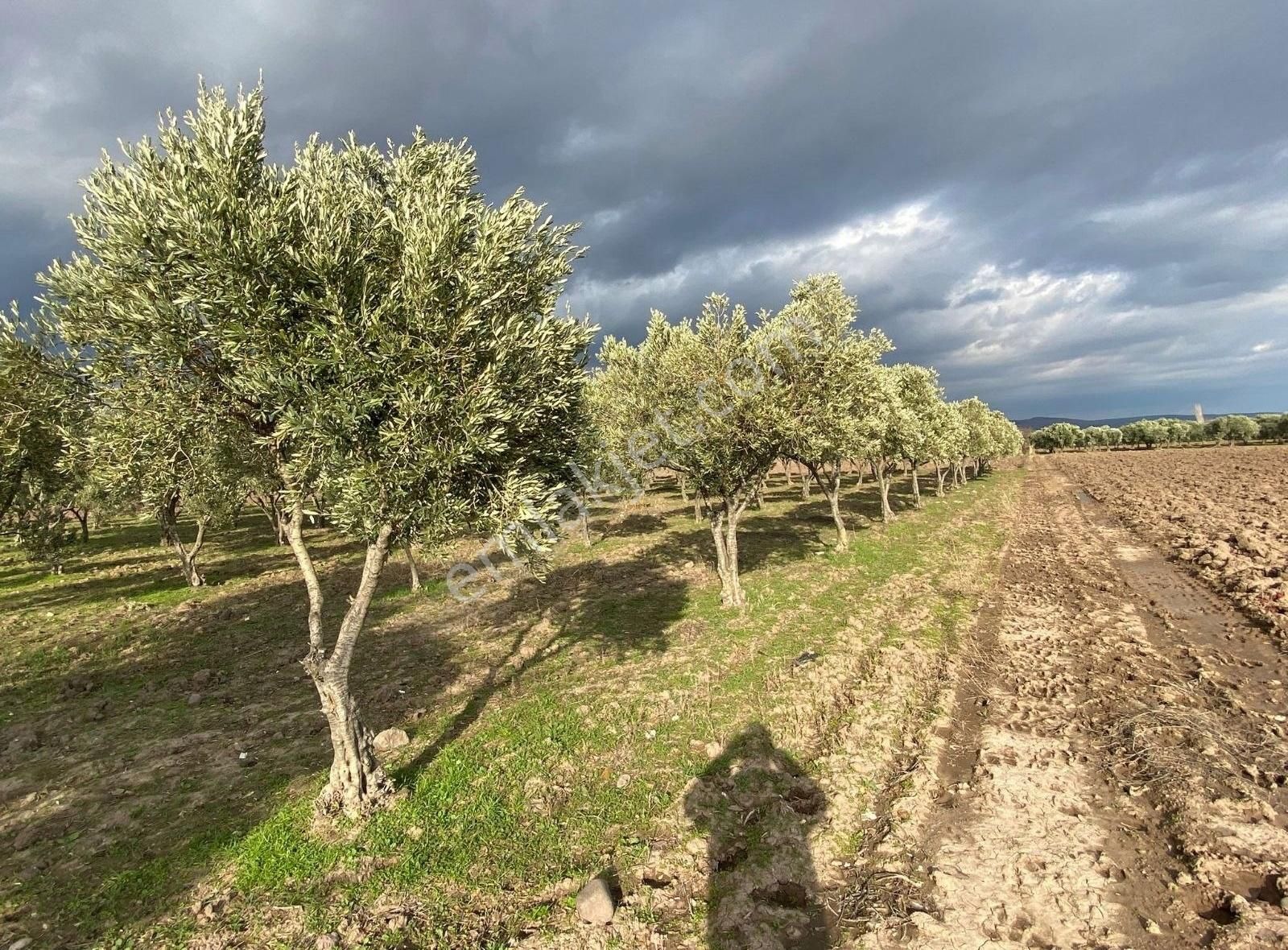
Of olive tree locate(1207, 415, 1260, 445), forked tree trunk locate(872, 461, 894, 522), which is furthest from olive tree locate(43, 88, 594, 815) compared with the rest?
olive tree locate(1207, 415, 1260, 445)

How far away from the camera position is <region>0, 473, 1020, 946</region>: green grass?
1059cm

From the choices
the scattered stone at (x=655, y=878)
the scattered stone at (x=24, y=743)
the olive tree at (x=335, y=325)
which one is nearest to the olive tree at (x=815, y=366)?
the olive tree at (x=335, y=325)

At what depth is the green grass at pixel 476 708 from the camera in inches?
417

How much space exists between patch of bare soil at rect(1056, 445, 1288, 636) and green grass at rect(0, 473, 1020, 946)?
10.4m

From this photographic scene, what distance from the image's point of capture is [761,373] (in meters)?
24.3

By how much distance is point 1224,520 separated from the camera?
128 feet

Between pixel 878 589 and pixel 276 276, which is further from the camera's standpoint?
pixel 878 589

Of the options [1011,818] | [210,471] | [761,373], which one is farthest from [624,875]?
[761,373]

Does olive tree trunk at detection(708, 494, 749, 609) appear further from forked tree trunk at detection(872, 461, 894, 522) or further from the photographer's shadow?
forked tree trunk at detection(872, 461, 894, 522)

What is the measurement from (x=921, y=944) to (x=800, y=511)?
172 ft

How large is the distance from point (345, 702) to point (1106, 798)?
54.2 ft

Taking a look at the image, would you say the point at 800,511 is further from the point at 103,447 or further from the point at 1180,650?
the point at 103,447

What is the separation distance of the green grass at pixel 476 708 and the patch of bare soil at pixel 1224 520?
34.2 ft

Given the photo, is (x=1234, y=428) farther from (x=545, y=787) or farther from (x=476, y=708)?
(x=545, y=787)
